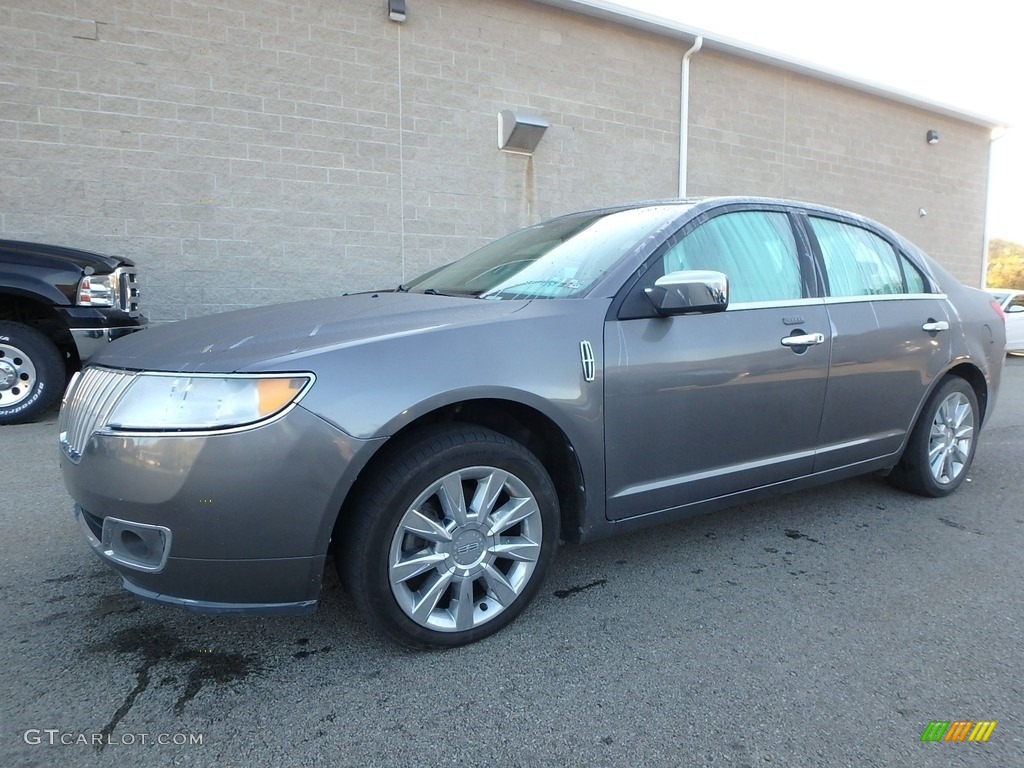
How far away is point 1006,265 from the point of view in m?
37.3

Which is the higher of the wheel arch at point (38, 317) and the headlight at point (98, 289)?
the headlight at point (98, 289)

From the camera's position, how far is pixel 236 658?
2.23 meters

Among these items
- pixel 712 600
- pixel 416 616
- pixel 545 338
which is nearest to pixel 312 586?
pixel 416 616

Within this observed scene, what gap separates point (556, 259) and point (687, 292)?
64 centimetres

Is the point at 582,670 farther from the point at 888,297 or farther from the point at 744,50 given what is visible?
the point at 744,50

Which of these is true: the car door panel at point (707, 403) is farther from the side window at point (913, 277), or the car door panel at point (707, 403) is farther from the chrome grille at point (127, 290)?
the chrome grille at point (127, 290)

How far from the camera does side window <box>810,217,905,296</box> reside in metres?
3.45

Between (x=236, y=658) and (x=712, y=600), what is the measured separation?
69.6 inches

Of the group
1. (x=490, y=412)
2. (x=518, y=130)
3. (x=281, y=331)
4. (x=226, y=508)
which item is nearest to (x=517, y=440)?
(x=490, y=412)

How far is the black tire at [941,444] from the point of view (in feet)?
12.6

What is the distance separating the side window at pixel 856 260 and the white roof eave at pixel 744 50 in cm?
723

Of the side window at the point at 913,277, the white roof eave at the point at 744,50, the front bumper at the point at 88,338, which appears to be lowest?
the front bumper at the point at 88,338

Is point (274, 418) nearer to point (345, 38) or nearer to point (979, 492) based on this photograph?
point (979, 492)

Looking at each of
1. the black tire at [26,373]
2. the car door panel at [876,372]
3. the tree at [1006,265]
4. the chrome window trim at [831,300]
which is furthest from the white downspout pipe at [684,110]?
the tree at [1006,265]
